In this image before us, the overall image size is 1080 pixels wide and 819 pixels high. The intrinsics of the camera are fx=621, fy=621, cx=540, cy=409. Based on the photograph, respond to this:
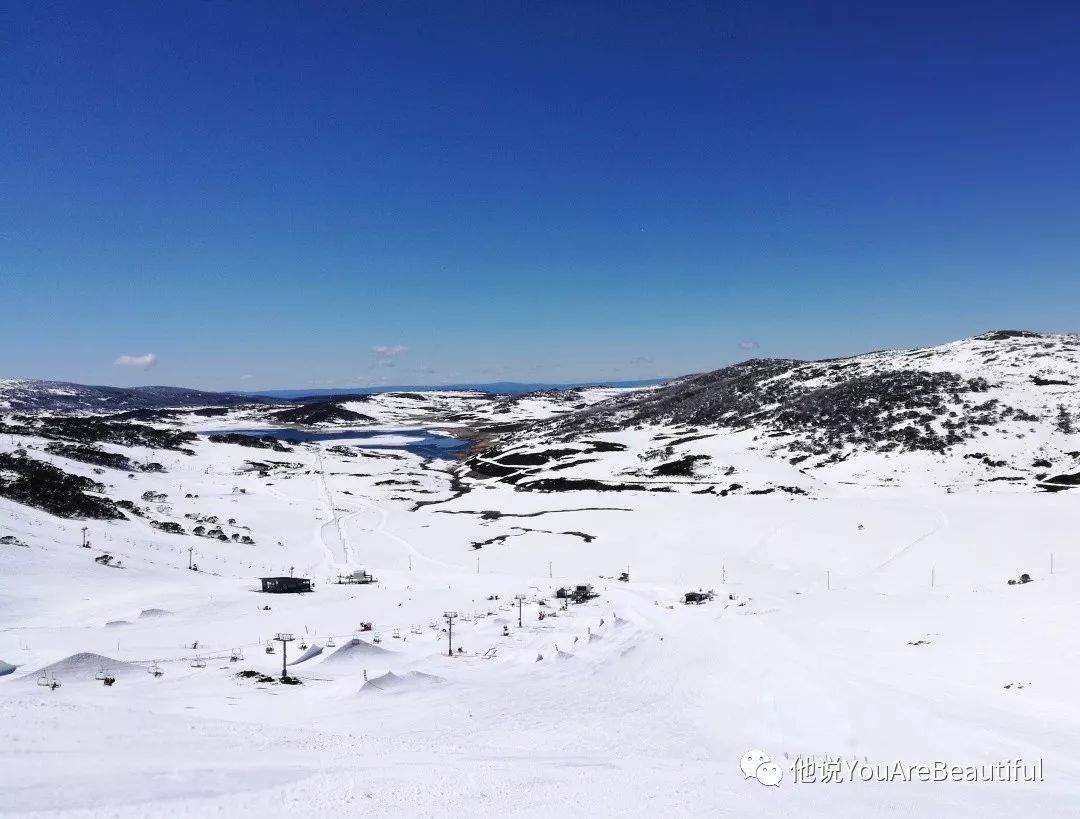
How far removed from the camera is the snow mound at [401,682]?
27.4 m

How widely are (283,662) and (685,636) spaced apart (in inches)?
921

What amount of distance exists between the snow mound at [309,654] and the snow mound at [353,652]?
3.72ft

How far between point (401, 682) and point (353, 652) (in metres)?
4.57

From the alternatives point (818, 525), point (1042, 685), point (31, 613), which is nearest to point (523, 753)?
point (1042, 685)

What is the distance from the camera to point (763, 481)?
270 feet

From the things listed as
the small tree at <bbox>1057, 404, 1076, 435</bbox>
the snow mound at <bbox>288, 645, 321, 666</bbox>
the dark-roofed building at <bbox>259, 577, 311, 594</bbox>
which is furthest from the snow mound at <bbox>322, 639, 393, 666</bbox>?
the small tree at <bbox>1057, 404, 1076, 435</bbox>

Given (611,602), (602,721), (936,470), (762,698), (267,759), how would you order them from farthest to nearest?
(936,470)
(611,602)
(762,698)
(602,721)
(267,759)

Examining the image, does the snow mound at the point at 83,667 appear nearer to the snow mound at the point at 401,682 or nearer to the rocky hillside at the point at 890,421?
A: the snow mound at the point at 401,682

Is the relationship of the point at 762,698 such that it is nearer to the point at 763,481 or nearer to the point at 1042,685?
the point at 1042,685

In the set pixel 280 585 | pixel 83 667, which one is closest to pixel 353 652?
pixel 83 667

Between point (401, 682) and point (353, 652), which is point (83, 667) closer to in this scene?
point (353, 652)

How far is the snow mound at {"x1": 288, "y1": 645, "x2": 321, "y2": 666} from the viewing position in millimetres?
30911

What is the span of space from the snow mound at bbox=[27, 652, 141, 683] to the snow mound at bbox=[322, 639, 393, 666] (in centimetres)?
831

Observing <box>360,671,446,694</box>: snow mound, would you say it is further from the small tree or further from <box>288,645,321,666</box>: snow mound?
the small tree
